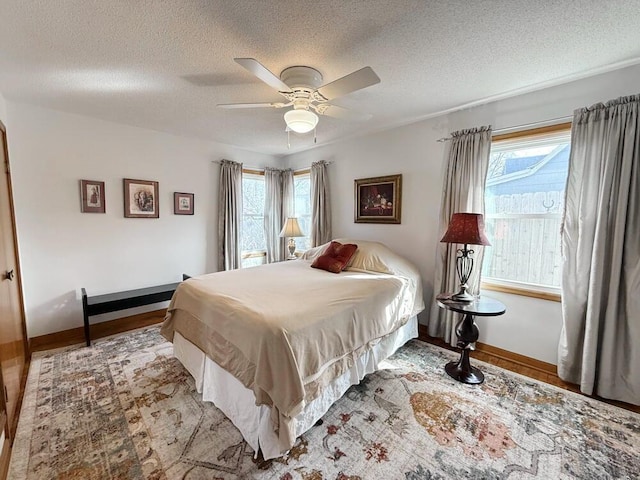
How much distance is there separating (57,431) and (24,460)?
0.71ft

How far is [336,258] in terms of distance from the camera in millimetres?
3141

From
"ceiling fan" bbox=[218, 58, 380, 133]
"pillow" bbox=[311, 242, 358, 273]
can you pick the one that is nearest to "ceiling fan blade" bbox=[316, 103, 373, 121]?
"ceiling fan" bbox=[218, 58, 380, 133]

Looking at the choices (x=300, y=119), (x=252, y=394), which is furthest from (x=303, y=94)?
(x=252, y=394)

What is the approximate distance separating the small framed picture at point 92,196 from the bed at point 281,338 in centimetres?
187

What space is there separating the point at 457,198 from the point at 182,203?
3.67 m

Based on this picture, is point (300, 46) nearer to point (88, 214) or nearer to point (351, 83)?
point (351, 83)

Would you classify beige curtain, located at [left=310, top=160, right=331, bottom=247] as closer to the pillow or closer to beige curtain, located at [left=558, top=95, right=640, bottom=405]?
the pillow

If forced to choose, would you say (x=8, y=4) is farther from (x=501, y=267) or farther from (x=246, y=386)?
(x=501, y=267)

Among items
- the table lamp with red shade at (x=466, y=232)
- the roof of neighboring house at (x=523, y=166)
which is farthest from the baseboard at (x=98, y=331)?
the roof of neighboring house at (x=523, y=166)

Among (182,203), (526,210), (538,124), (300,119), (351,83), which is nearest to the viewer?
(351,83)

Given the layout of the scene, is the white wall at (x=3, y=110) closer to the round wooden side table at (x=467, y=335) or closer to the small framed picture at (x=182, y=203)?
the small framed picture at (x=182, y=203)

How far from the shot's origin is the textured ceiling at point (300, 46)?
1.50 m

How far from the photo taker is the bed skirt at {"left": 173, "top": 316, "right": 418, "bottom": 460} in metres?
1.56

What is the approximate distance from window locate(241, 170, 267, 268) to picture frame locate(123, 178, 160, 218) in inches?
53.9
